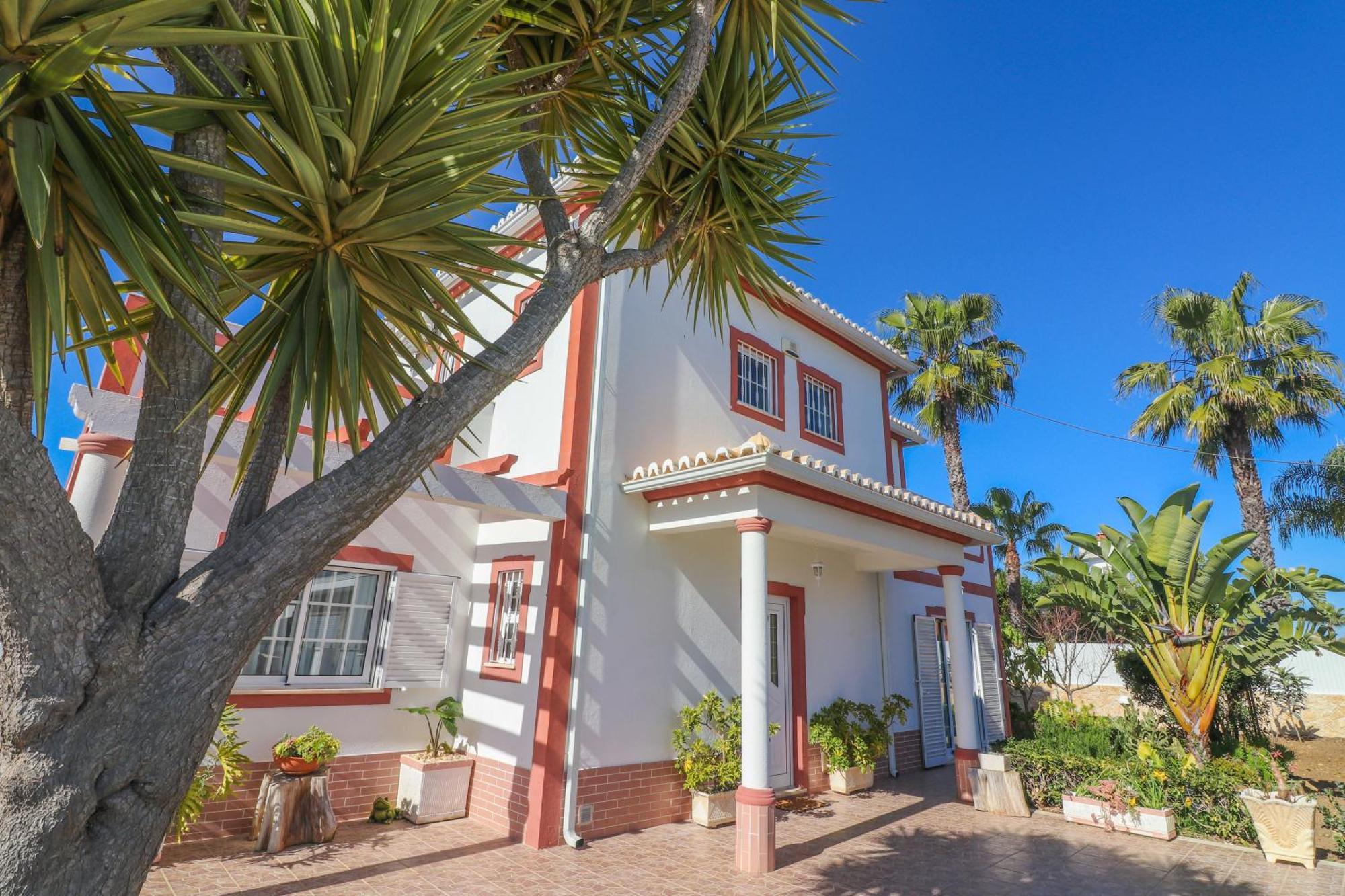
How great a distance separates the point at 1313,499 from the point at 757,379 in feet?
69.3

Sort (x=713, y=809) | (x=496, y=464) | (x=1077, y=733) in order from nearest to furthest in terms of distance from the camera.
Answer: (x=713, y=809) → (x=496, y=464) → (x=1077, y=733)

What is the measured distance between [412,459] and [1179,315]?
20796 mm

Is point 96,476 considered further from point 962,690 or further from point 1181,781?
point 1181,781

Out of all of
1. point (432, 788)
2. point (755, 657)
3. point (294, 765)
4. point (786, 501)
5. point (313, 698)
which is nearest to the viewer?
point (294, 765)

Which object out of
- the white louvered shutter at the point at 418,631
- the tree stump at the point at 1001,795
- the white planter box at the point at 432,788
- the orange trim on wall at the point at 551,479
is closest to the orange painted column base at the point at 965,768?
the tree stump at the point at 1001,795

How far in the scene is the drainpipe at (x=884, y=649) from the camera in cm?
1186

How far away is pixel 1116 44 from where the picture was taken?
10.6m

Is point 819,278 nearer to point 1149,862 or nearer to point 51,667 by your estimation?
point 51,667

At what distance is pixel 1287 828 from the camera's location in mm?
7375

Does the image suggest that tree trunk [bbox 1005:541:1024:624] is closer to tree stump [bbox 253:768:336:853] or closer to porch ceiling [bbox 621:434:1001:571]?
porch ceiling [bbox 621:434:1001:571]

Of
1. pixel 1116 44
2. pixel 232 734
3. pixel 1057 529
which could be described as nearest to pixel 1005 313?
pixel 1116 44

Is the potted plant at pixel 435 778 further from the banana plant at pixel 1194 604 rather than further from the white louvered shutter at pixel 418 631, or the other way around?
the banana plant at pixel 1194 604

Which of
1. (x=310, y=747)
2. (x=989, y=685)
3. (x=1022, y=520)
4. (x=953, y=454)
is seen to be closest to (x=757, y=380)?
(x=310, y=747)

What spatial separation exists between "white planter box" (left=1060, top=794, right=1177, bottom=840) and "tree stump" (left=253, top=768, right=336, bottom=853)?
30.7 ft
